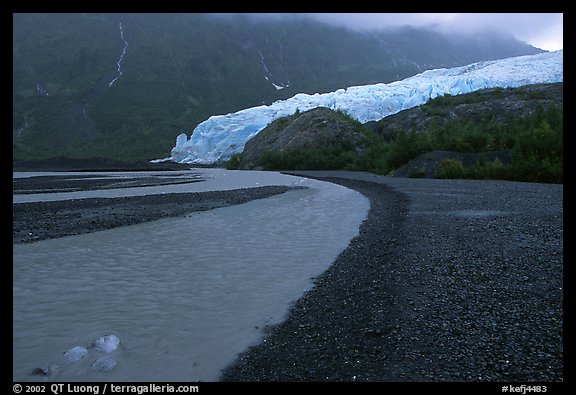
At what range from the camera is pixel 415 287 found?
625cm

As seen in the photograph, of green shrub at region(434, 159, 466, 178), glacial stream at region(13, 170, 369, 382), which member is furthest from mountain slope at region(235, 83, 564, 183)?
glacial stream at region(13, 170, 369, 382)

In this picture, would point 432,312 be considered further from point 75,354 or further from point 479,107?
point 479,107

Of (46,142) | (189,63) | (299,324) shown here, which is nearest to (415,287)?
(299,324)

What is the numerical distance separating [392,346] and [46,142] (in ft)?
410

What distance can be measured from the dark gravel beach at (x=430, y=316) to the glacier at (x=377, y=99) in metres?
65.8

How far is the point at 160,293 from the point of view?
6.96 meters

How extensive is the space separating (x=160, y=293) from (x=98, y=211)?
11.5 m

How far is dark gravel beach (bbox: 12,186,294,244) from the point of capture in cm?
1289

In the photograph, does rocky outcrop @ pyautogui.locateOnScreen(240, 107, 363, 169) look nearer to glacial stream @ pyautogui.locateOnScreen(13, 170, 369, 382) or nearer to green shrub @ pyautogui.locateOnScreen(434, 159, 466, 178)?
green shrub @ pyautogui.locateOnScreen(434, 159, 466, 178)

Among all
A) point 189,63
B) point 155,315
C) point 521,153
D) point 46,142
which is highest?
point 189,63

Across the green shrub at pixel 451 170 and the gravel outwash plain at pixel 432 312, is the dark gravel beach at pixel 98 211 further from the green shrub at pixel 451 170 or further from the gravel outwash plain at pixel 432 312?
the green shrub at pixel 451 170

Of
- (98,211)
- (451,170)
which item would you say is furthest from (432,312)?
(451,170)

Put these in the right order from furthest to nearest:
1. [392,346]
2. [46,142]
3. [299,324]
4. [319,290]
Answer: [46,142]
[319,290]
[299,324]
[392,346]
